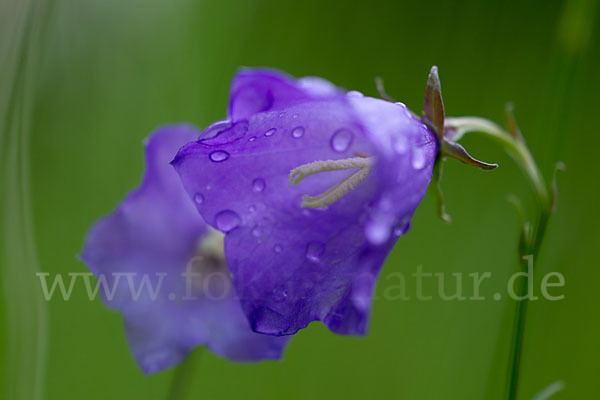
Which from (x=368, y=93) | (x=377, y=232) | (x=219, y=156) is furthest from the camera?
(x=368, y=93)

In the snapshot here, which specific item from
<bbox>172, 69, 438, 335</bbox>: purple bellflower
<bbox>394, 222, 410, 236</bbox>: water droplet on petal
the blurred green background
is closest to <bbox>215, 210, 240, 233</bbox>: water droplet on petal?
<bbox>172, 69, 438, 335</bbox>: purple bellflower

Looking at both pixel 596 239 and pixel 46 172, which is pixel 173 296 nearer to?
pixel 46 172

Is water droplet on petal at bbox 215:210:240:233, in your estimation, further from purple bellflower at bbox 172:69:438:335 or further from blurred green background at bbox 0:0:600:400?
blurred green background at bbox 0:0:600:400

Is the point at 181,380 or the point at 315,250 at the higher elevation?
the point at 315,250

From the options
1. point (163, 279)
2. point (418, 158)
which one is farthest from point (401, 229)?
point (163, 279)

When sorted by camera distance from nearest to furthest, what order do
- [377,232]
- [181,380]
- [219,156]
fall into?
[377,232] → [219,156] → [181,380]

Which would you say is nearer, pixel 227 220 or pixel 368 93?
pixel 227 220

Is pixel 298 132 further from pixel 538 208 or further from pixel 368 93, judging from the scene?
pixel 368 93
